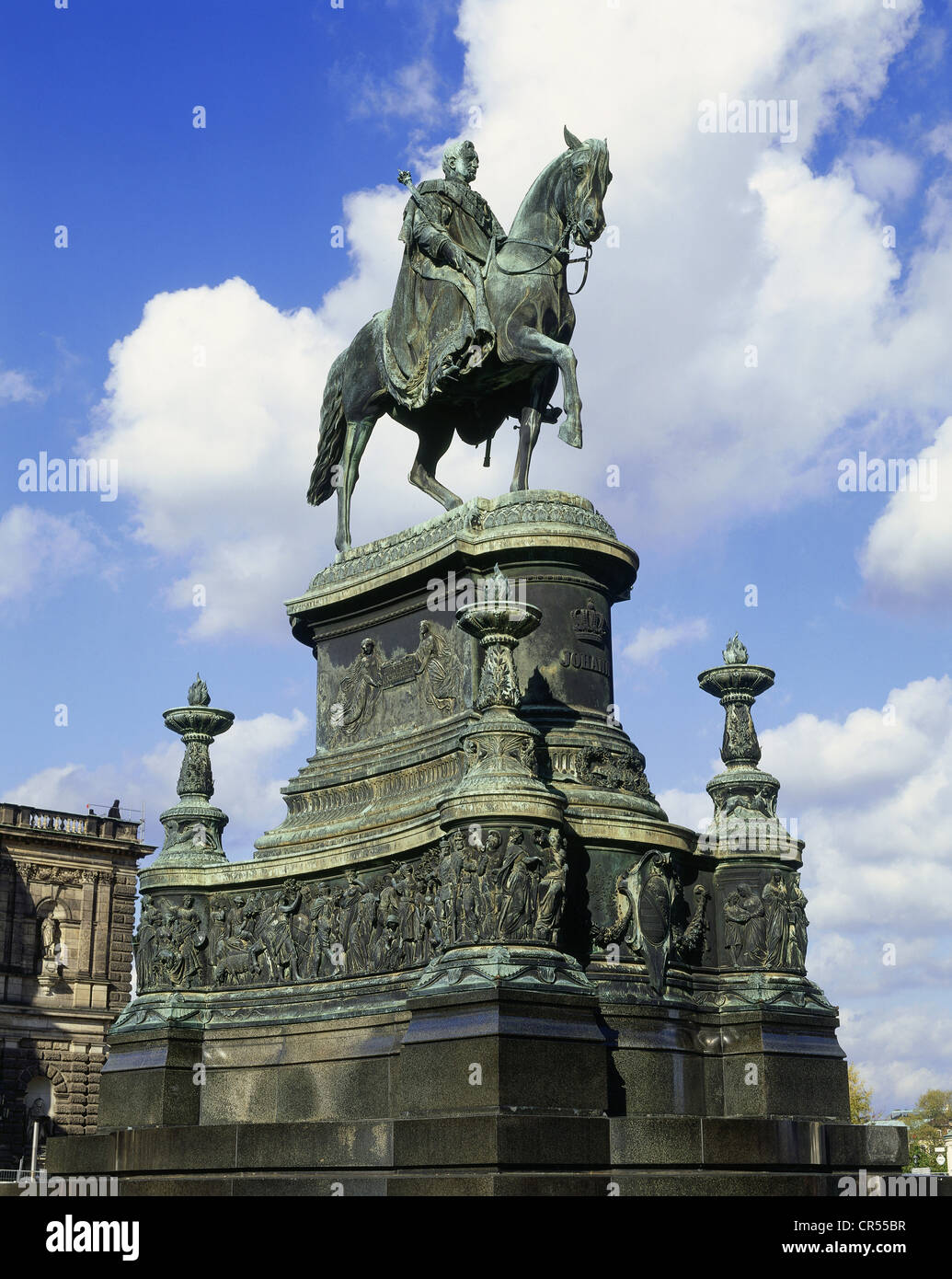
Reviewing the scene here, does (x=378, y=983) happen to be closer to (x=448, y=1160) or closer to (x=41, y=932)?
(x=448, y=1160)

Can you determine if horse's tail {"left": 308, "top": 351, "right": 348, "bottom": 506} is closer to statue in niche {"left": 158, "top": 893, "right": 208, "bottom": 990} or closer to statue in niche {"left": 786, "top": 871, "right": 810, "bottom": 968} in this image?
statue in niche {"left": 158, "top": 893, "right": 208, "bottom": 990}

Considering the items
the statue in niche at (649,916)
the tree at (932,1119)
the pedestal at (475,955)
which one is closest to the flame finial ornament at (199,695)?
the pedestal at (475,955)

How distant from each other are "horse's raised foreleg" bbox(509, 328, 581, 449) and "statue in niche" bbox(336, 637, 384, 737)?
3.50m

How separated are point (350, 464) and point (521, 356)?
340 centimetres

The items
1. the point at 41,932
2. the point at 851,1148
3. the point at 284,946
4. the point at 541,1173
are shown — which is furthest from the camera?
the point at 41,932

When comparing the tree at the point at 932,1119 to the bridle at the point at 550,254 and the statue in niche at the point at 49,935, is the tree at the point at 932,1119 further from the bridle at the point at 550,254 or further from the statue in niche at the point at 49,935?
the bridle at the point at 550,254

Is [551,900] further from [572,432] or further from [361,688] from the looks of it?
[572,432]

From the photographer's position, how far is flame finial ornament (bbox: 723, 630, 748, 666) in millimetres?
19844

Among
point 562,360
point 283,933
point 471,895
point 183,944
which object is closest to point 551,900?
point 471,895

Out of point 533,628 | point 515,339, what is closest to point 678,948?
point 533,628

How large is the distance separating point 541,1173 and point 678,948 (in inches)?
163

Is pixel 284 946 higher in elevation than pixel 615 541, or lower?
lower

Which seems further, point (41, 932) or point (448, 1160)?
point (41, 932)

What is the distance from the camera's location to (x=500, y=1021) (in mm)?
13820
